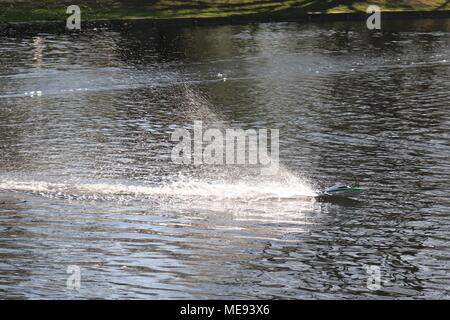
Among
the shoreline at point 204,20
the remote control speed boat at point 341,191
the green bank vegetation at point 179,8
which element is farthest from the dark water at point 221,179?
the green bank vegetation at point 179,8

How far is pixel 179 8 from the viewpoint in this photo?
68.9 m

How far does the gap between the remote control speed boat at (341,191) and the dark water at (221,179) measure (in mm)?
435

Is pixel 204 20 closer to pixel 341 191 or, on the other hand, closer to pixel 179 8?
pixel 179 8

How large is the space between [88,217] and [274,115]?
14320 millimetres

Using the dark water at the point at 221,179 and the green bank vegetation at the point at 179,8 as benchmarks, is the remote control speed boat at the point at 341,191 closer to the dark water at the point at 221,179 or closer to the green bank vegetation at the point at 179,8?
the dark water at the point at 221,179

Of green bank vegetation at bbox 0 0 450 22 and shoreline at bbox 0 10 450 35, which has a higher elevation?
green bank vegetation at bbox 0 0 450 22

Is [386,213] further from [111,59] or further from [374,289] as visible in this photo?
[111,59]

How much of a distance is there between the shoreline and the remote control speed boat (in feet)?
128

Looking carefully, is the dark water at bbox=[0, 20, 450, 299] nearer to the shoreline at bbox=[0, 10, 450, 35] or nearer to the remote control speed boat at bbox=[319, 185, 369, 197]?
the remote control speed boat at bbox=[319, 185, 369, 197]

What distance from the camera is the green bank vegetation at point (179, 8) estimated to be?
66.2 meters

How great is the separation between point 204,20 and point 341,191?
41.2 meters

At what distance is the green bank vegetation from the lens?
217 ft

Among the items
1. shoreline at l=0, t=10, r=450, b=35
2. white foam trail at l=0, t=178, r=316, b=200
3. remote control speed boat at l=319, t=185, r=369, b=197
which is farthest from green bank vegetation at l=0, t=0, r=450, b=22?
remote control speed boat at l=319, t=185, r=369, b=197
